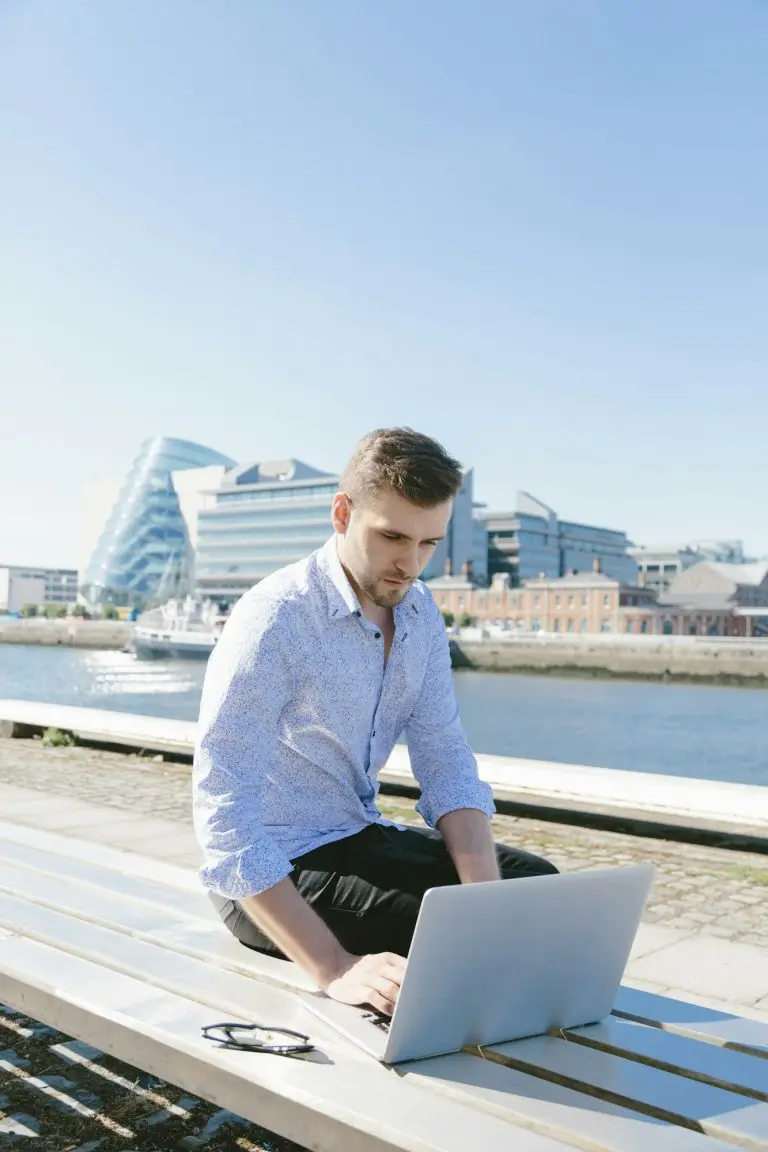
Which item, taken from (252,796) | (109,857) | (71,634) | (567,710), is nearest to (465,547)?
(71,634)

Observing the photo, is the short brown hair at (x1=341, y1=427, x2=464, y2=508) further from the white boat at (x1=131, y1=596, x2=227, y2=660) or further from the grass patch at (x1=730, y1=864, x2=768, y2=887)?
the white boat at (x1=131, y1=596, x2=227, y2=660)

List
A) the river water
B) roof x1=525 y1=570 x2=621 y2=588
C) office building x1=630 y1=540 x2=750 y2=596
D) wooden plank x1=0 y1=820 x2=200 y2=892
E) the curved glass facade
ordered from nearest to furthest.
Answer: wooden plank x1=0 y1=820 x2=200 y2=892 < the river water < roof x1=525 y1=570 x2=621 y2=588 < the curved glass facade < office building x1=630 y1=540 x2=750 y2=596

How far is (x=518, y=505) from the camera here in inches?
4904

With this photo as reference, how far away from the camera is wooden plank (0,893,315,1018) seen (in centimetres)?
181

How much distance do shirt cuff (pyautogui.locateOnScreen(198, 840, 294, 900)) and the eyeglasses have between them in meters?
0.23

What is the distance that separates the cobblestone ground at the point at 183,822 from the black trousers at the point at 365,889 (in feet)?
1.94

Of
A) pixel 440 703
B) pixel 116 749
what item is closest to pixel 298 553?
pixel 116 749

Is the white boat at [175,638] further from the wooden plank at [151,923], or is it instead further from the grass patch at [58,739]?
the wooden plank at [151,923]

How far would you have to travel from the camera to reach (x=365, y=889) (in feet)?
6.46

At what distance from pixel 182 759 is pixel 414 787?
2357 mm

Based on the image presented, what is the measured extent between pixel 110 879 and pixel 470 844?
0.97 m

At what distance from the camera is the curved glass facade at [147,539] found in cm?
11119

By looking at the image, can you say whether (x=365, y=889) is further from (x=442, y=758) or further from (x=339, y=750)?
(x=442, y=758)

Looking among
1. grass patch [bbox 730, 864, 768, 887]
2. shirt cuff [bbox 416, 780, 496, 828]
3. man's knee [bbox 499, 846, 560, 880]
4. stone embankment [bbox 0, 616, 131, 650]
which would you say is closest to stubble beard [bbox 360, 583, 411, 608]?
shirt cuff [bbox 416, 780, 496, 828]
